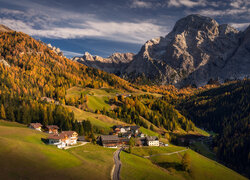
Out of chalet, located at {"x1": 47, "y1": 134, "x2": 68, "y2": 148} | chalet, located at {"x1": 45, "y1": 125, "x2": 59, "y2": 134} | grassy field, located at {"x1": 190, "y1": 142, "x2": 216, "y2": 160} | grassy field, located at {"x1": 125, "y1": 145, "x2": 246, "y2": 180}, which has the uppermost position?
chalet, located at {"x1": 47, "y1": 134, "x2": 68, "y2": 148}

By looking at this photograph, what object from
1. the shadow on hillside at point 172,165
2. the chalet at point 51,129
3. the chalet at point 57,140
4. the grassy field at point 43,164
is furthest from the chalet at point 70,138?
the shadow on hillside at point 172,165

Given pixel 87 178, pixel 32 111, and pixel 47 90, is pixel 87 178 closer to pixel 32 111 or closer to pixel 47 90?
pixel 32 111

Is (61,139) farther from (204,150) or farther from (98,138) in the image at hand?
(204,150)

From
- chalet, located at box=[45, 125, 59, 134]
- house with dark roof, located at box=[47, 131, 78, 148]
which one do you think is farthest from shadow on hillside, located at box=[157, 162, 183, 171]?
chalet, located at box=[45, 125, 59, 134]

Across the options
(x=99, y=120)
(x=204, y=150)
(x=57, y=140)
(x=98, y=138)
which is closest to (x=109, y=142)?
(x=98, y=138)

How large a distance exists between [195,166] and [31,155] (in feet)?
231

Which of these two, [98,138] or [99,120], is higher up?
[99,120]

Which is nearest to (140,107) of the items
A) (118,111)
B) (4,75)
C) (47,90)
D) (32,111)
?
(118,111)

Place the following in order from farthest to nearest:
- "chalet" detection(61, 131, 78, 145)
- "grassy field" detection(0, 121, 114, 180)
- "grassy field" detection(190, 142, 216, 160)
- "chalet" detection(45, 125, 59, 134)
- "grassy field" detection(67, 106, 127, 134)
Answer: "grassy field" detection(190, 142, 216, 160) < "grassy field" detection(67, 106, 127, 134) < "chalet" detection(45, 125, 59, 134) < "chalet" detection(61, 131, 78, 145) < "grassy field" detection(0, 121, 114, 180)

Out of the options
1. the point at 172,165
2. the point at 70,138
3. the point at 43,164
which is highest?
the point at 43,164

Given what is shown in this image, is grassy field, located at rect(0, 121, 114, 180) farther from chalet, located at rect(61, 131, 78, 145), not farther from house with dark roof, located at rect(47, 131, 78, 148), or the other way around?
chalet, located at rect(61, 131, 78, 145)

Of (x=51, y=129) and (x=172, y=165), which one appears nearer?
(x=172, y=165)

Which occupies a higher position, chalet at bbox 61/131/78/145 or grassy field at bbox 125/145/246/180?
chalet at bbox 61/131/78/145

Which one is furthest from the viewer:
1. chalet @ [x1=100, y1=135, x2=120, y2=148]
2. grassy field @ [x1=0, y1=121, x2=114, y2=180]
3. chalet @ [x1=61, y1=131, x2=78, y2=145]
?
chalet @ [x1=100, y1=135, x2=120, y2=148]
